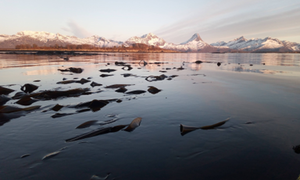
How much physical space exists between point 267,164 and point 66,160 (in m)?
3.62

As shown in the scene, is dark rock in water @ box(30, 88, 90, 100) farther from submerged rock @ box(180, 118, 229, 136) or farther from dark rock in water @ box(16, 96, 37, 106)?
submerged rock @ box(180, 118, 229, 136)

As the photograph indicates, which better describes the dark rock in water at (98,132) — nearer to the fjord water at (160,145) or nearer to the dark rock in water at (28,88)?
the fjord water at (160,145)

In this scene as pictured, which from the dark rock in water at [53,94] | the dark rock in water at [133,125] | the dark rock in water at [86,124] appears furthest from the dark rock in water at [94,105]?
the dark rock in water at [133,125]

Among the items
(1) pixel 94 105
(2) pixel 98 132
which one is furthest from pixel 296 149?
(1) pixel 94 105

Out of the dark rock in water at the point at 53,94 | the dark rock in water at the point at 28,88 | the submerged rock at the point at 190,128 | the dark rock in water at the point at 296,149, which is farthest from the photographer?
the dark rock in water at the point at 28,88

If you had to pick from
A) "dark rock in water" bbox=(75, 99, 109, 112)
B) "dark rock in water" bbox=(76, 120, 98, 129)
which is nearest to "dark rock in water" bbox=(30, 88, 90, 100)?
"dark rock in water" bbox=(75, 99, 109, 112)

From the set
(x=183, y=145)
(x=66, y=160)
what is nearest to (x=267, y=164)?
(x=183, y=145)

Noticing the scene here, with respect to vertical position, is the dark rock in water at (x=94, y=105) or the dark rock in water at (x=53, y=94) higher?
the dark rock in water at (x=53, y=94)

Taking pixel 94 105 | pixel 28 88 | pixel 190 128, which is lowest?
pixel 190 128

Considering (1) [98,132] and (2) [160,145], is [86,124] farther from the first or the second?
(2) [160,145]

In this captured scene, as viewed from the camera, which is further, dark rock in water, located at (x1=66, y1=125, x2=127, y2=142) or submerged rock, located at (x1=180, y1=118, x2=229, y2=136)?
submerged rock, located at (x1=180, y1=118, x2=229, y2=136)

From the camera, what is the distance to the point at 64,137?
3602 mm

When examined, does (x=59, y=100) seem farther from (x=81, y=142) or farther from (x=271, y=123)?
(x=271, y=123)

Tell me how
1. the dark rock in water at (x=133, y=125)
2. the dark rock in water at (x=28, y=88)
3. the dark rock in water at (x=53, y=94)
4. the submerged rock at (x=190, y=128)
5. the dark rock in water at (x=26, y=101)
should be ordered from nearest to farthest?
the submerged rock at (x=190, y=128) < the dark rock in water at (x=133, y=125) < the dark rock in water at (x=26, y=101) < the dark rock in water at (x=53, y=94) < the dark rock in water at (x=28, y=88)
